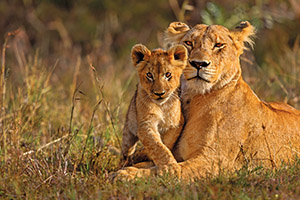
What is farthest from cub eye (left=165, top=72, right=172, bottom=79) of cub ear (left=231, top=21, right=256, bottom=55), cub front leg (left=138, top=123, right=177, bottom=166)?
cub ear (left=231, top=21, right=256, bottom=55)

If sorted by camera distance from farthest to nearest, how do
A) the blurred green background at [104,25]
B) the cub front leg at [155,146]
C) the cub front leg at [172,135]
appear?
the blurred green background at [104,25], the cub front leg at [172,135], the cub front leg at [155,146]

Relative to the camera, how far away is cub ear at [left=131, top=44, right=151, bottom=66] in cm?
476

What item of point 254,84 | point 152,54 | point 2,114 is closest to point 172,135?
point 152,54

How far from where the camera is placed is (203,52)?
15.8 ft

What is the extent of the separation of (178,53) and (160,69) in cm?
25

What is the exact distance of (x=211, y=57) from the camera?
482cm

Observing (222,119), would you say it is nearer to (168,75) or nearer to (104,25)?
(168,75)

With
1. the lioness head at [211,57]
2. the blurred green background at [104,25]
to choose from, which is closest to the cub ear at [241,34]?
the lioness head at [211,57]

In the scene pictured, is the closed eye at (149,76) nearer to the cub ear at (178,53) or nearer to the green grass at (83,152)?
the cub ear at (178,53)

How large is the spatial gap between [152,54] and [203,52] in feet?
1.48

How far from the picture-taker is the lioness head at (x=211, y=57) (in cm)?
476

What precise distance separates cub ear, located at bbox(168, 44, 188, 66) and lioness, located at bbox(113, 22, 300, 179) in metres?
0.07

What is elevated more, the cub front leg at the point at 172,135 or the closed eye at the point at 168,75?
the closed eye at the point at 168,75

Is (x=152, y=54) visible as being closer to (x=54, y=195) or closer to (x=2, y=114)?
(x=54, y=195)
